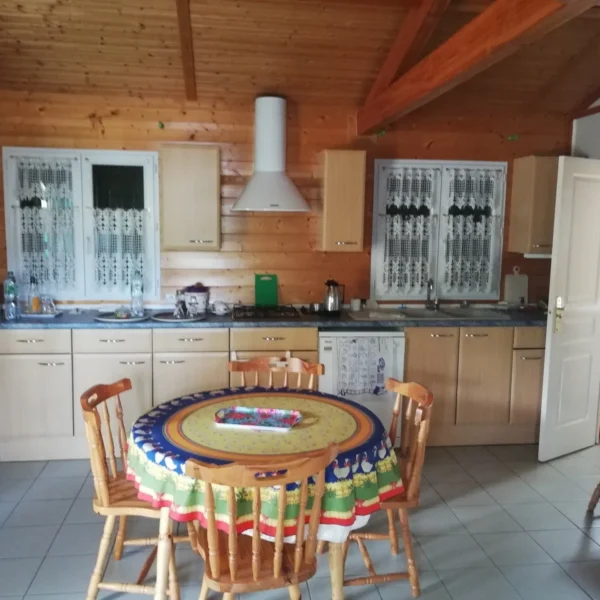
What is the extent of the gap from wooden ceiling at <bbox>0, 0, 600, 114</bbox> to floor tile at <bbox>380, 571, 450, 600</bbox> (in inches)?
115

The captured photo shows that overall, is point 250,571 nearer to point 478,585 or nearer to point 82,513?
point 478,585

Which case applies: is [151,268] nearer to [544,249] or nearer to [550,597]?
[544,249]

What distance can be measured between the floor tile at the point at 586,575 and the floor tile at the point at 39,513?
8.06 feet

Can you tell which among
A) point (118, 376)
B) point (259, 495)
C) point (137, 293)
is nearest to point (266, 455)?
point (259, 495)

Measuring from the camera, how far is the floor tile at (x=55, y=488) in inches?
131

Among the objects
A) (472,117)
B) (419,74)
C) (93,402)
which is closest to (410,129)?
(472,117)

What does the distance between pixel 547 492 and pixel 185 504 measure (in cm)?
241

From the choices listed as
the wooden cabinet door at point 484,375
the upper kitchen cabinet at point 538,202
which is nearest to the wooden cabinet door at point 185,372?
the wooden cabinet door at point 484,375

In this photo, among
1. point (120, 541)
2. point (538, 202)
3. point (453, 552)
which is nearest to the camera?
point (120, 541)

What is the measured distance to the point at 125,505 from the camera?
91.6 inches

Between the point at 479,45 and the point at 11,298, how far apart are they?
321 cm

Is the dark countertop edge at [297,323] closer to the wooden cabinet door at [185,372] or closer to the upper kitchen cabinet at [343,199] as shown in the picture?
the wooden cabinet door at [185,372]

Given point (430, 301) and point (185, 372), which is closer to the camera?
point (185, 372)

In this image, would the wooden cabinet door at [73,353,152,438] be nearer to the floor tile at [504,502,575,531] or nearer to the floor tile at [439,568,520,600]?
the floor tile at [439,568,520,600]
